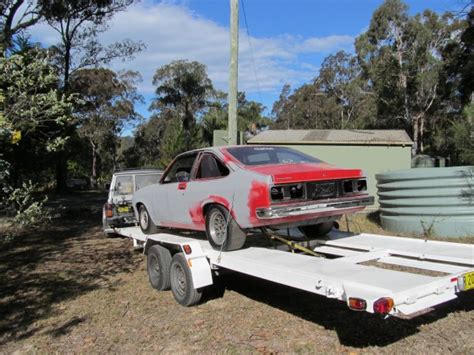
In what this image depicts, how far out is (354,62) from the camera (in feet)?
157

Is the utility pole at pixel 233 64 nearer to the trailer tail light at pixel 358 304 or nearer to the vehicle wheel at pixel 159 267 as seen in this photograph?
the vehicle wheel at pixel 159 267

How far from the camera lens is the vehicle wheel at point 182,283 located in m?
5.77

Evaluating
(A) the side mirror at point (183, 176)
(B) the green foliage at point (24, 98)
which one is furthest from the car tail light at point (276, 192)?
(B) the green foliage at point (24, 98)

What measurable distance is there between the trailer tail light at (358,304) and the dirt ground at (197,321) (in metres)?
1.00

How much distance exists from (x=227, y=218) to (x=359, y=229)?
18.8 feet

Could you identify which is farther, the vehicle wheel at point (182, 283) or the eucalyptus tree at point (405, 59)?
the eucalyptus tree at point (405, 59)

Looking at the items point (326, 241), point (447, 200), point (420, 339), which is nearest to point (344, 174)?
point (326, 241)

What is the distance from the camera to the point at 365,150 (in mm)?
20234

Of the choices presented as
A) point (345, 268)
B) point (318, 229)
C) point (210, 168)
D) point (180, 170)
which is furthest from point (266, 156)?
point (345, 268)

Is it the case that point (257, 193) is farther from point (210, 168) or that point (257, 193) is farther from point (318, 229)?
point (318, 229)

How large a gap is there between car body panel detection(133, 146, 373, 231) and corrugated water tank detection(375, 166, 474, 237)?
3.93m

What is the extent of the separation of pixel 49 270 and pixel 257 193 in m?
4.87

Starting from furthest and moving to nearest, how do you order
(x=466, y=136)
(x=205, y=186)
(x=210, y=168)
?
(x=466, y=136) < (x=210, y=168) < (x=205, y=186)

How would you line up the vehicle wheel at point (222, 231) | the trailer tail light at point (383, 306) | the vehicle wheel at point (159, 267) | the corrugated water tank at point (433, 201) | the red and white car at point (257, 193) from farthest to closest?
the corrugated water tank at point (433, 201), the vehicle wheel at point (159, 267), the vehicle wheel at point (222, 231), the red and white car at point (257, 193), the trailer tail light at point (383, 306)
